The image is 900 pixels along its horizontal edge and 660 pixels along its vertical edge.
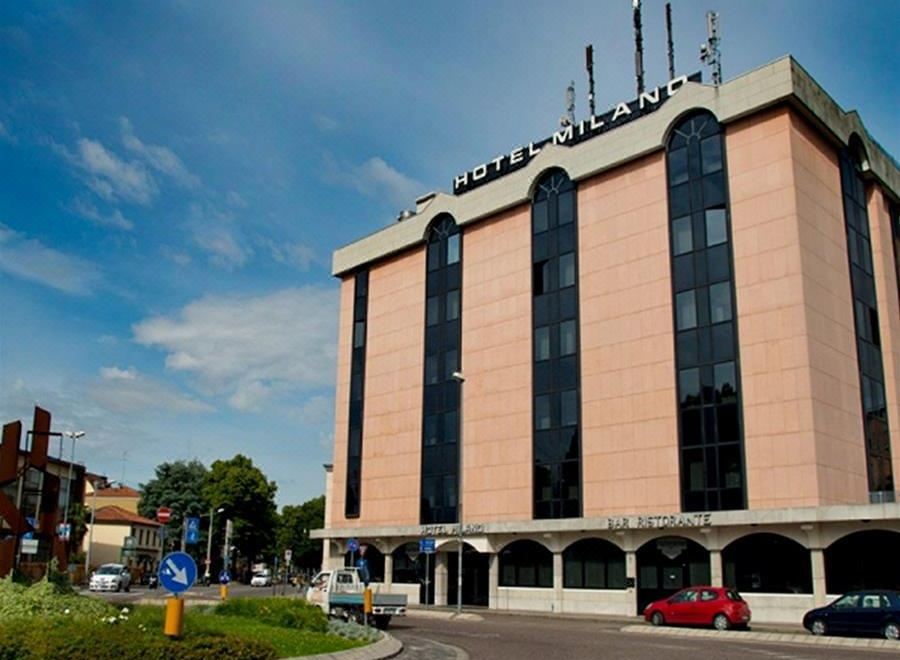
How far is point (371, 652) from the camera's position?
63.7 feet

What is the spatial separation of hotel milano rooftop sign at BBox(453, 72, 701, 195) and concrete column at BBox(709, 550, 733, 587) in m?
21.7

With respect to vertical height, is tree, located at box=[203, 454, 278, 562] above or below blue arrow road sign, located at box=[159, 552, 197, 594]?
above

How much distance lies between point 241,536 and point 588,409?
180 feet

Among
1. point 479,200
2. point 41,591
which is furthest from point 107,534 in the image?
point 41,591

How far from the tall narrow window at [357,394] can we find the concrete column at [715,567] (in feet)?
84.0

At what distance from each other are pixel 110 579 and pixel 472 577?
2655cm

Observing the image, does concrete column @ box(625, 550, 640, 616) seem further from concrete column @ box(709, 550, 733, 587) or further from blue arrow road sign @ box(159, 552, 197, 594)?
blue arrow road sign @ box(159, 552, 197, 594)

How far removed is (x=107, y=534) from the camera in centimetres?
9338

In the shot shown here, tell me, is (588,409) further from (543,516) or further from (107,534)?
(107,534)

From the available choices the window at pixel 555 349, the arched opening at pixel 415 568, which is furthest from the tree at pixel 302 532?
the window at pixel 555 349

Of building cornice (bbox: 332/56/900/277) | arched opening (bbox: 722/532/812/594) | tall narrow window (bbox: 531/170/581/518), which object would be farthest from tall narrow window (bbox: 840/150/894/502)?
tall narrow window (bbox: 531/170/581/518)

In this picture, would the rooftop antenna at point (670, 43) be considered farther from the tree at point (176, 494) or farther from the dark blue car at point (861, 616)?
the tree at point (176, 494)

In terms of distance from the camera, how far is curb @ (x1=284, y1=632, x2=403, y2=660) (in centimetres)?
1700

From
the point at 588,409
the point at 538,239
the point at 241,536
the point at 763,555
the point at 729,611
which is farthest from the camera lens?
the point at 241,536
